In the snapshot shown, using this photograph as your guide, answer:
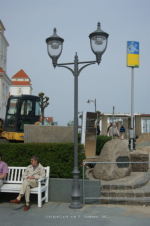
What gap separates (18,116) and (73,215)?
926 cm

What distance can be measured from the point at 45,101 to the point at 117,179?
40.5m

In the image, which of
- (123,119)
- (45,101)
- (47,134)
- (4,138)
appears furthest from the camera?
(45,101)

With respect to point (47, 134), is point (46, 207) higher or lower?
lower

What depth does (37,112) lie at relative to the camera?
15789mm

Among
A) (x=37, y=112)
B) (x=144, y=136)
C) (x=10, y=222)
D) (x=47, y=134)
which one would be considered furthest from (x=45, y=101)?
(x=10, y=222)

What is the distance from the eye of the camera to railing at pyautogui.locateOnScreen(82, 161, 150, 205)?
25.0ft

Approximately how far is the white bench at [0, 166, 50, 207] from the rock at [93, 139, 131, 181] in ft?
5.76

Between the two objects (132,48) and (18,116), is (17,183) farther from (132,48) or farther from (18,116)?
(132,48)

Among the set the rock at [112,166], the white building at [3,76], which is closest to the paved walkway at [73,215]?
the rock at [112,166]

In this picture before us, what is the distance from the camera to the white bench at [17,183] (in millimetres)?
7312

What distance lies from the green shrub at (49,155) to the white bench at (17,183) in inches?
9.9

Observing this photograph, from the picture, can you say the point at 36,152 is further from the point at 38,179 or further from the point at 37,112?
the point at 37,112

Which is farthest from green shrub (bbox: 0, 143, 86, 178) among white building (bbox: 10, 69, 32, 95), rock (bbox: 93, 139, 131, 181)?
white building (bbox: 10, 69, 32, 95)

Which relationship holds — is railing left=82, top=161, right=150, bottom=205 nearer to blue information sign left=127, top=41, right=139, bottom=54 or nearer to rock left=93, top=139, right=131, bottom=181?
rock left=93, top=139, right=131, bottom=181
